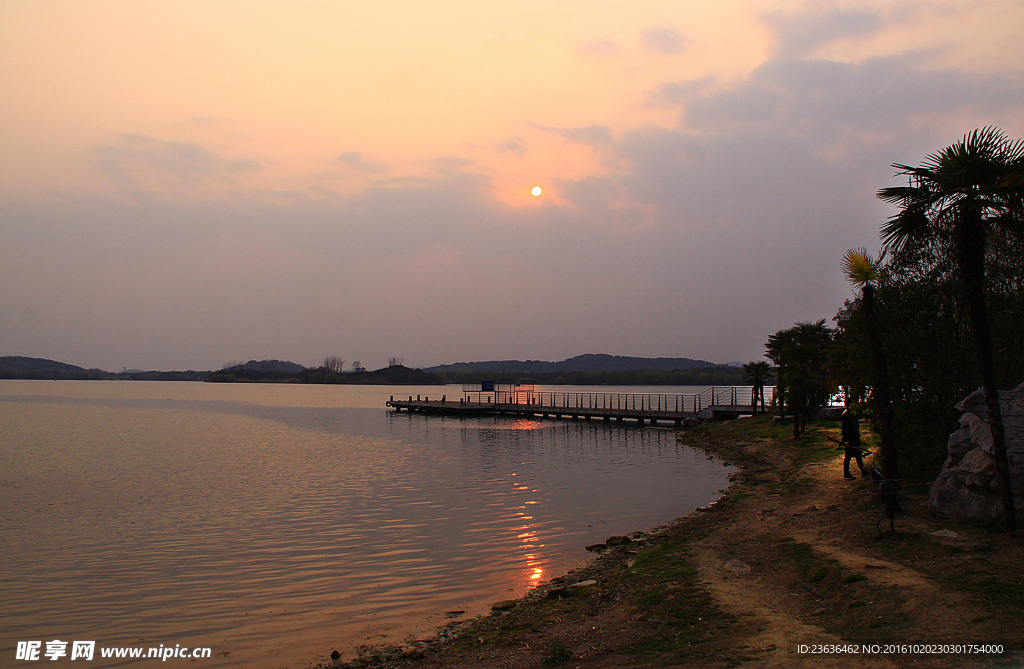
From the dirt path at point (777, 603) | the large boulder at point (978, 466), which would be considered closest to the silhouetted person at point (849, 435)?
the dirt path at point (777, 603)

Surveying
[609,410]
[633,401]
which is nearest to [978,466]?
[633,401]

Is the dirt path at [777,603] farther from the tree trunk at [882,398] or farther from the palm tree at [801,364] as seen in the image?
the palm tree at [801,364]

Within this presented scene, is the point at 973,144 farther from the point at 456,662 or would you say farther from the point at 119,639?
the point at 119,639

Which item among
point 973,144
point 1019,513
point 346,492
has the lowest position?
point 346,492

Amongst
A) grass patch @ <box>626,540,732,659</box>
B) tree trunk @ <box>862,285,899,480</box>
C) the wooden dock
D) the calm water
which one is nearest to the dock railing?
the wooden dock

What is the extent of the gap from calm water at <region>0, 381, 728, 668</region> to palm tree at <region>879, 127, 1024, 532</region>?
9.53 metres

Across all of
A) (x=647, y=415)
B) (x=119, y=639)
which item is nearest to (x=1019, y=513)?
(x=119, y=639)

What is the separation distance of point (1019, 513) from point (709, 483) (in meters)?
17.0

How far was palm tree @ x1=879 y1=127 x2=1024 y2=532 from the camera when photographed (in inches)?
462

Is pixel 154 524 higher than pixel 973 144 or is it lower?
lower

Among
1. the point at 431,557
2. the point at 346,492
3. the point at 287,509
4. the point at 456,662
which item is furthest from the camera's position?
the point at 346,492

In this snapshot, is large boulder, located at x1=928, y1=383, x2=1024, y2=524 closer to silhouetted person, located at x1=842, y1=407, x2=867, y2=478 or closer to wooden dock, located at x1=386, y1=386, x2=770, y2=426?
silhouetted person, located at x1=842, y1=407, x2=867, y2=478

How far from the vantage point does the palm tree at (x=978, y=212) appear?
11742 millimetres

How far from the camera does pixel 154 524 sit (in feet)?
68.4
